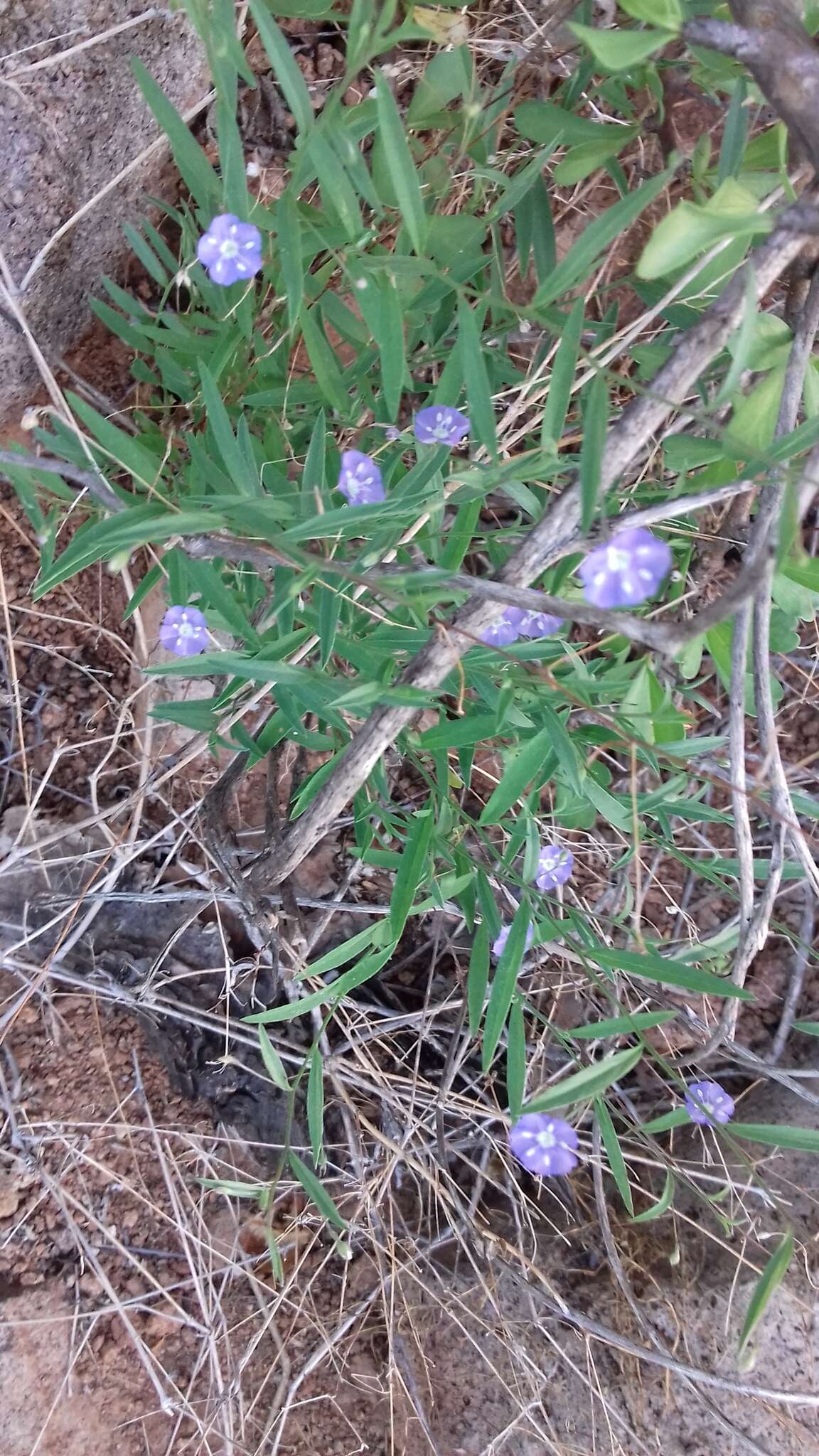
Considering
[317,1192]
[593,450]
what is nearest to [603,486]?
[593,450]

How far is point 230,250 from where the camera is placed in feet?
3.28

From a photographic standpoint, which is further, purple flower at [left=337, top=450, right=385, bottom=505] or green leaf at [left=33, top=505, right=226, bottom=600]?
purple flower at [left=337, top=450, right=385, bottom=505]

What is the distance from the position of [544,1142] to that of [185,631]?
78cm

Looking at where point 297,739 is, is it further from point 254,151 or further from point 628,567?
point 254,151

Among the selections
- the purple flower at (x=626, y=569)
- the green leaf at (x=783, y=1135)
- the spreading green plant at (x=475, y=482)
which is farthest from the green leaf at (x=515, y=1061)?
the purple flower at (x=626, y=569)

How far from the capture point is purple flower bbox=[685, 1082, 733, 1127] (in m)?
1.25

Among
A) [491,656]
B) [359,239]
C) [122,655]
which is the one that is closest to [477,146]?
[359,239]

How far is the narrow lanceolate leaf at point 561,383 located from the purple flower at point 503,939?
0.60m

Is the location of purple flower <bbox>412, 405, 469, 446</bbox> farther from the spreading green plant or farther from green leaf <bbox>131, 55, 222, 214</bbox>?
green leaf <bbox>131, 55, 222, 214</bbox>

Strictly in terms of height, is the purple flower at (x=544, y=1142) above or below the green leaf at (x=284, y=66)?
below

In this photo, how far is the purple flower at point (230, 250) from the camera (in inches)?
39.0

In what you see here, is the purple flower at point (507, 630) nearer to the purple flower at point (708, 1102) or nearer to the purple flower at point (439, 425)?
the purple flower at point (439, 425)

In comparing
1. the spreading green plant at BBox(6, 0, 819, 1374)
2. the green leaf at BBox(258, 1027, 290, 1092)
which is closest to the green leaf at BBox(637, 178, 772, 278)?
the spreading green plant at BBox(6, 0, 819, 1374)

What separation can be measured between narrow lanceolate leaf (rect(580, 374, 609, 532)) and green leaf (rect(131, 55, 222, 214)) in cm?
54
